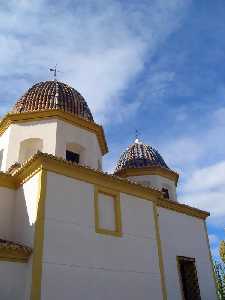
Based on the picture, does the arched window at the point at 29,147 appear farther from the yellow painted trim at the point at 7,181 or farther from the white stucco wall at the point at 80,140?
the yellow painted trim at the point at 7,181

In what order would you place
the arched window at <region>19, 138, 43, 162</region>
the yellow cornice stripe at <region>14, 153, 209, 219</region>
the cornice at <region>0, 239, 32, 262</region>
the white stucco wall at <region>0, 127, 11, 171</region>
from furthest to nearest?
the arched window at <region>19, 138, 43, 162</region>
the white stucco wall at <region>0, 127, 11, 171</region>
the yellow cornice stripe at <region>14, 153, 209, 219</region>
the cornice at <region>0, 239, 32, 262</region>

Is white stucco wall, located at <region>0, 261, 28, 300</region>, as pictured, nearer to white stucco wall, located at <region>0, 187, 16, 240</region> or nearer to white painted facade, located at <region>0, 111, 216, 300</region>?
white painted facade, located at <region>0, 111, 216, 300</region>

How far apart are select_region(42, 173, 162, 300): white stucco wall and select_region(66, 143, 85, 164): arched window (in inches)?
90.3

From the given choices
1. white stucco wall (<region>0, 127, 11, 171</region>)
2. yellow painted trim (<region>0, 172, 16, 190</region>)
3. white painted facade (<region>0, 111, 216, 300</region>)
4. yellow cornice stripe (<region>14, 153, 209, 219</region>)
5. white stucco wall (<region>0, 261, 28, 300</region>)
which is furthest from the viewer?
white stucco wall (<region>0, 127, 11, 171</region>)

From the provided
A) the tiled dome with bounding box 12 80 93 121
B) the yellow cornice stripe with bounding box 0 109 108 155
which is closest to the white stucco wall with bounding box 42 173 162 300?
the yellow cornice stripe with bounding box 0 109 108 155

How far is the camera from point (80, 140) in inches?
527

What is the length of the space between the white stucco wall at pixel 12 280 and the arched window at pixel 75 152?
4.93m

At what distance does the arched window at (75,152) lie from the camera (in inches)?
521

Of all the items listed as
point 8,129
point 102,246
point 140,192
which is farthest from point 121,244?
point 8,129

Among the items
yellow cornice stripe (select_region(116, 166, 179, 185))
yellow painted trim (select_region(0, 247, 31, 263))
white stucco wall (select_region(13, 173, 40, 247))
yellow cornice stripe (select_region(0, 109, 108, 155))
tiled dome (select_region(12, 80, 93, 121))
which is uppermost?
tiled dome (select_region(12, 80, 93, 121))

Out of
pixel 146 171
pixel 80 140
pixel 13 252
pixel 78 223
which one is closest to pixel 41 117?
pixel 80 140

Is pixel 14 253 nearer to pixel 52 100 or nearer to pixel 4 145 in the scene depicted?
pixel 4 145

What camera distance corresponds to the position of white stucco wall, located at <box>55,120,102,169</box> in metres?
12.9

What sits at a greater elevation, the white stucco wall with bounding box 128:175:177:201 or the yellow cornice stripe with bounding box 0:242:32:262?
the white stucco wall with bounding box 128:175:177:201
